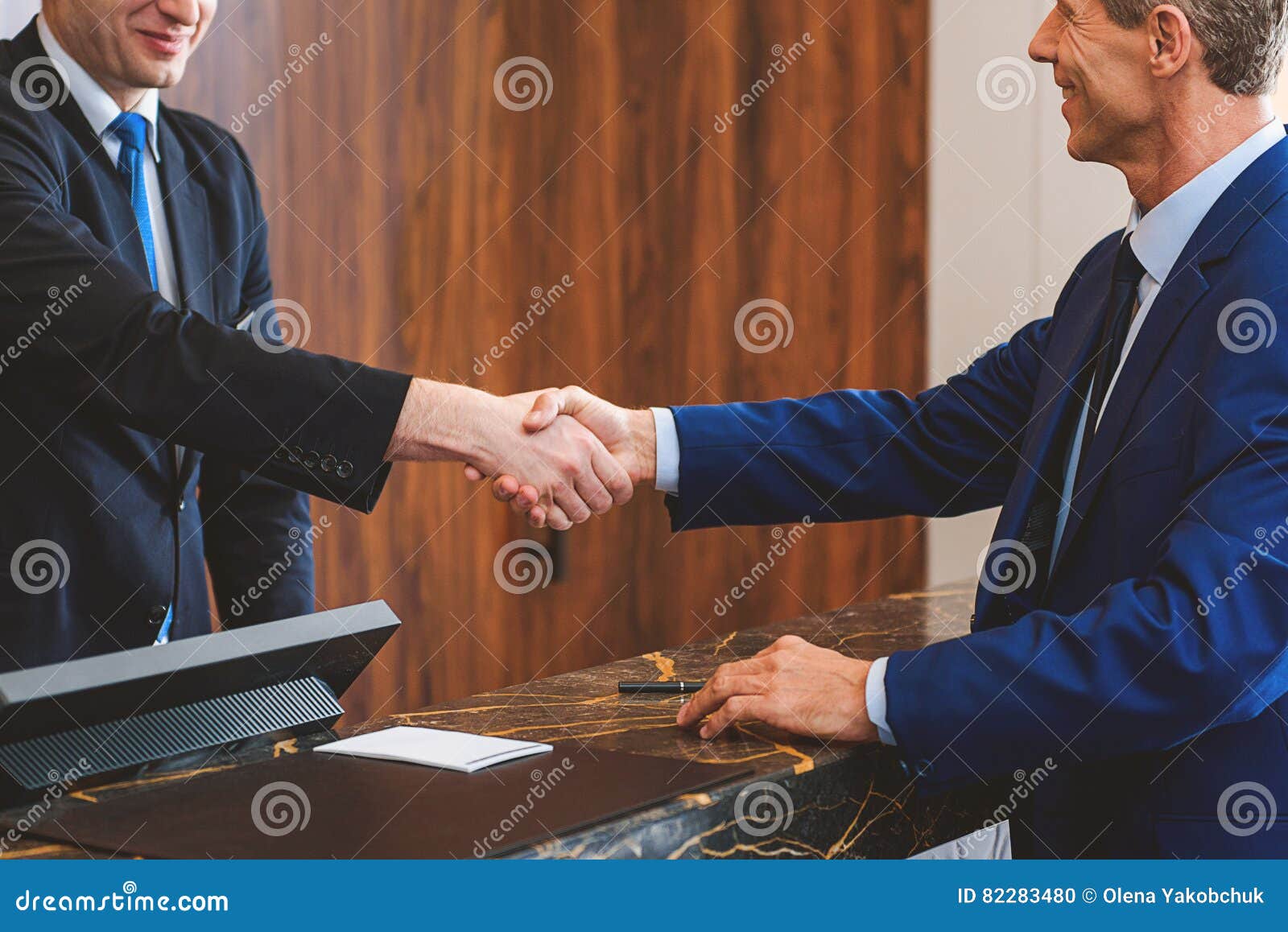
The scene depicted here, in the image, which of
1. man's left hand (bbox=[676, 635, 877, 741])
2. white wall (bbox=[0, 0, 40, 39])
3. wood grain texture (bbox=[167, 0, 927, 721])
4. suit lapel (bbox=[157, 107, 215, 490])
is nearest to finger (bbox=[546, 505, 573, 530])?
suit lapel (bbox=[157, 107, 215, 490])

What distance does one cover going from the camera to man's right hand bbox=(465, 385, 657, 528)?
2.24m

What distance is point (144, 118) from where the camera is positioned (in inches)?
83.3

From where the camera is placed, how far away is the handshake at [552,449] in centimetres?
223

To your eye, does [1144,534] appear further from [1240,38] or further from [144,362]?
[144,362]

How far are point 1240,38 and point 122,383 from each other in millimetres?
1507

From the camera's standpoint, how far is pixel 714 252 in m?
4.22

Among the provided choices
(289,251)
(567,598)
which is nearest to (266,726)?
(289,251)

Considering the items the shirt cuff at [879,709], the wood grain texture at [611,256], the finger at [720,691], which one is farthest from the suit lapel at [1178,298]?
the wood grain texture at [611,256]

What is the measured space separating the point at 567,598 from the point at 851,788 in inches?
111

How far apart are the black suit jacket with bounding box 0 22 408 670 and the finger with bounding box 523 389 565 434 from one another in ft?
1.15

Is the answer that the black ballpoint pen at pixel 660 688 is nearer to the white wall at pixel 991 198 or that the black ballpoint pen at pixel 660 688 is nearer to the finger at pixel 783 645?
the finger at pixel 783 645

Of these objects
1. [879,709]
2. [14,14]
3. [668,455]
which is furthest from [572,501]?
[14,14]

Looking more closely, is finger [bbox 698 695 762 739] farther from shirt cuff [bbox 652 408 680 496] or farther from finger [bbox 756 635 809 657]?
shirt cuff [bbox 652 408 680 496]

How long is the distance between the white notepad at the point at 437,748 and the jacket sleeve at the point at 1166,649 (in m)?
0.41
